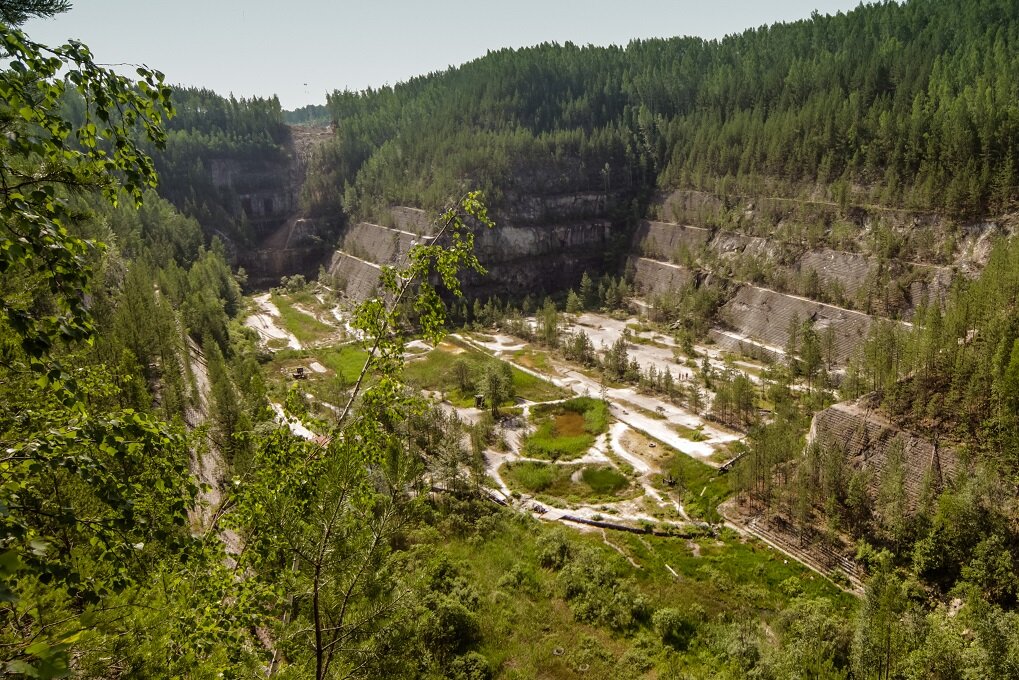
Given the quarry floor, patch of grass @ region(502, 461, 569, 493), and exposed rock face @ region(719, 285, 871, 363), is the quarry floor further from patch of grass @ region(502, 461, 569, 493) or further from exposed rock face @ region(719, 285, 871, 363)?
exposed rock face @ region(719, 285, 871, 363)

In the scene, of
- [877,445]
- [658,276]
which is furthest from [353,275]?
[877,445]

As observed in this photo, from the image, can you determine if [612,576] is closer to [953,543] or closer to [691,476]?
[691,476]

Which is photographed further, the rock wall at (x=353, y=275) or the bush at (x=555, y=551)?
the rock wall at (x=353, y=275)

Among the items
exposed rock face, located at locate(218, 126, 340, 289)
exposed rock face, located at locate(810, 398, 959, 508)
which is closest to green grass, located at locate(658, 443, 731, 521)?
exposed rock face, located at locate(810, 398, 959, 508)

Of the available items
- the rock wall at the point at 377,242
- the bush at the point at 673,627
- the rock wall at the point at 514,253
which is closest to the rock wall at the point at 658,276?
the rock wall at the point at 514,253

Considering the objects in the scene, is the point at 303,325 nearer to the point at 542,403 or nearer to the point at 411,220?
the point at 411,220

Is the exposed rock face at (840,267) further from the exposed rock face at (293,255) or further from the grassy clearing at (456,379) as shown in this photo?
the exposed rock face at (293,255)

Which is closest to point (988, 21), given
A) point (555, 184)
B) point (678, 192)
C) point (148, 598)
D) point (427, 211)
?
point (678, 192)
